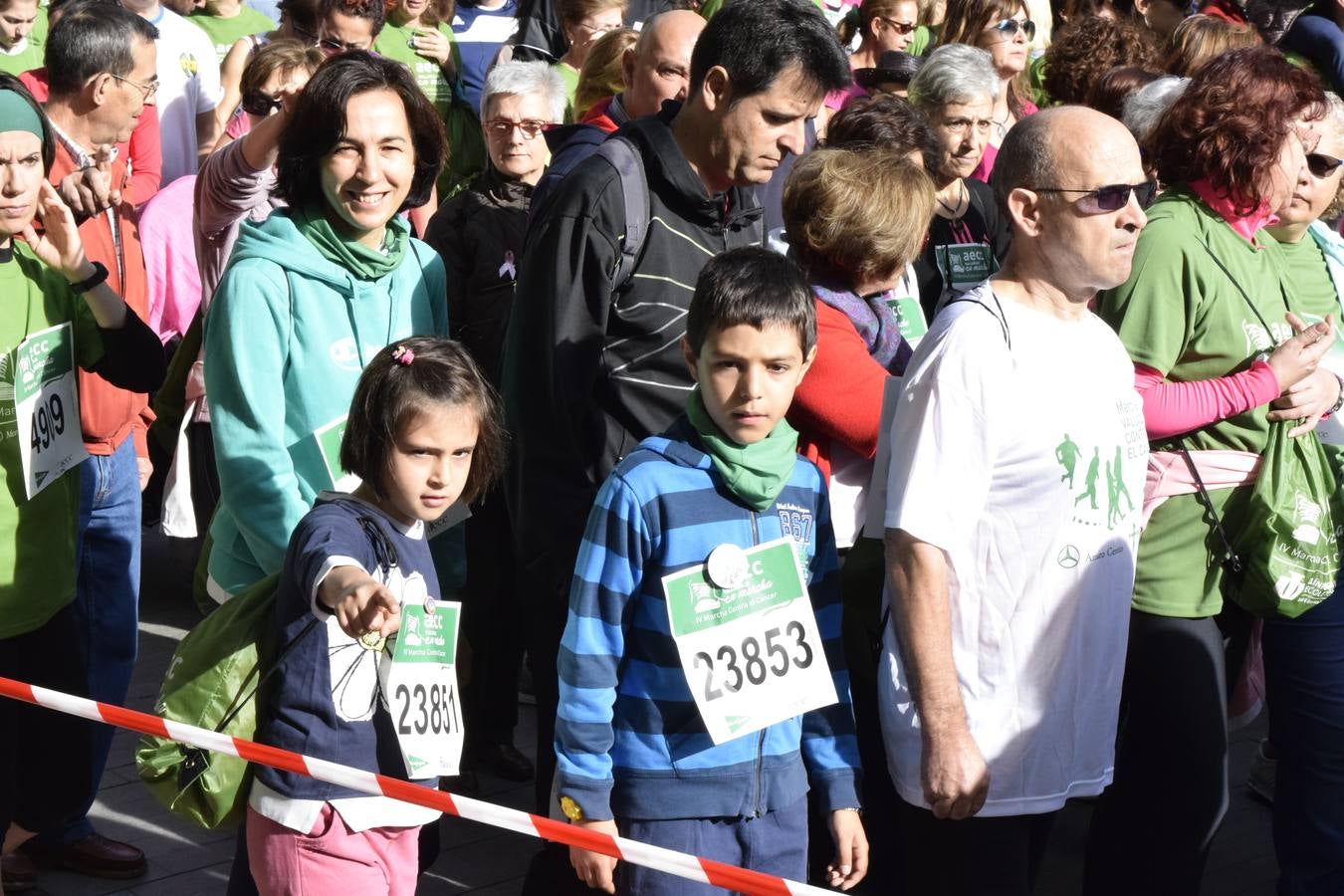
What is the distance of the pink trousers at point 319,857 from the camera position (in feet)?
9.48

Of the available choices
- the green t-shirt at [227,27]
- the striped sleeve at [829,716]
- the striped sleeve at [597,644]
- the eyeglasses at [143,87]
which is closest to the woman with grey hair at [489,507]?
the eyeglasses at [143,87]

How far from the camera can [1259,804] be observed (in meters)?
5.14

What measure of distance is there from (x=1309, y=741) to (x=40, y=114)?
330cm

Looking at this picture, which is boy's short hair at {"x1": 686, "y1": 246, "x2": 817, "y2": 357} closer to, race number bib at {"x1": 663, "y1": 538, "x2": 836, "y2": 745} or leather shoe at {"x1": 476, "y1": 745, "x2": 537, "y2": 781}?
race number bib at {"x1": 663, "y1": 538, "x2": 836, "y2": 745}

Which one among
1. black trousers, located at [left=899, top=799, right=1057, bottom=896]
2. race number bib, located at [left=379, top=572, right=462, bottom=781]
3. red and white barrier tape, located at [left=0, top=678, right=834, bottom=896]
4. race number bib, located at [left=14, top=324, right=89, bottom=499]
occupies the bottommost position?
black trousers, located at [left=899, top=799, right=1057, bottom=896]

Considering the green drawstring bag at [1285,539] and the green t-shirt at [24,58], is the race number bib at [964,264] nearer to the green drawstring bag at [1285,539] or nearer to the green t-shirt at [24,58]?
the green drawstring bag at [1285,539]

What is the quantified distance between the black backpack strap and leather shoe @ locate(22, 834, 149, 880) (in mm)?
2153

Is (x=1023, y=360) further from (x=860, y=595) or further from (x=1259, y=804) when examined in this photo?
(x=1259, y=804)

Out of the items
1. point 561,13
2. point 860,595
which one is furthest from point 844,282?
point 561,13

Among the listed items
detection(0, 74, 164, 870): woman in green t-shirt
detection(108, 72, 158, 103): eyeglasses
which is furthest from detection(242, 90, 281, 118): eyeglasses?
detection(0, 74, 164, 870): woman in green t-shirt

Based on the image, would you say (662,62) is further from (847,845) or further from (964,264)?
(847,845)

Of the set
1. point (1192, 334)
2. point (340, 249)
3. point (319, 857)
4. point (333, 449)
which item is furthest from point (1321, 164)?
point (319, 857)

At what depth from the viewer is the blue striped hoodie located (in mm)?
2807

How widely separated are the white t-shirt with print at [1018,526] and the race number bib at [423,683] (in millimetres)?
828
